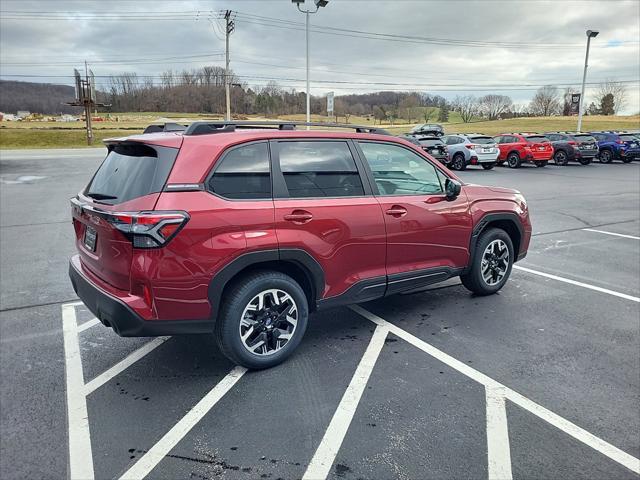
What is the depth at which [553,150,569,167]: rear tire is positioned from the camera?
85.9ft

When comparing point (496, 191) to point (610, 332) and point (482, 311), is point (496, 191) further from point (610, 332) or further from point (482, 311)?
point (610, 332)

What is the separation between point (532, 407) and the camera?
3201 mm

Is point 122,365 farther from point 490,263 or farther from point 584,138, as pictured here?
point 584,138

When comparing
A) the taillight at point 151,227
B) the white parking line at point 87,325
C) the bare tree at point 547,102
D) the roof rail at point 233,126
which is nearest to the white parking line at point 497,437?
the taillight at point 151,227

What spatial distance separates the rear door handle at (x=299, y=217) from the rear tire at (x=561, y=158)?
2647 cm

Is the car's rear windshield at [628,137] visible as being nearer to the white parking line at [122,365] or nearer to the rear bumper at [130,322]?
the white parking line at [122,365]

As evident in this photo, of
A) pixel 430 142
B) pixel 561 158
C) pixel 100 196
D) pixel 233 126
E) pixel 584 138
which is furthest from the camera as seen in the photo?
pixel 561 158

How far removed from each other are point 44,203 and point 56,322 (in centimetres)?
869

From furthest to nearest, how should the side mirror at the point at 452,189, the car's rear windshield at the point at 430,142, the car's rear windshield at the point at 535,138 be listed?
the car's rear windshield at the point at 535,138, the car's rear windshield at the point at 430,142, the side mirror at the point at 452,189

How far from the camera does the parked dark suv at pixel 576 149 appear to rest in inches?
1009

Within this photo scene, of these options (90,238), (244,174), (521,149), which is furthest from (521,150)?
(90,238)

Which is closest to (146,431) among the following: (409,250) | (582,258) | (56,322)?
(56,322)

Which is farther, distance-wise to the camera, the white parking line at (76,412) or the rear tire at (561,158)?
the rear tire at (561,158)

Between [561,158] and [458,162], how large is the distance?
759 cm
